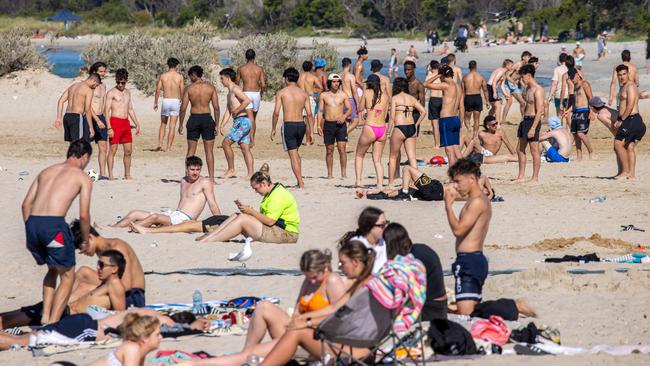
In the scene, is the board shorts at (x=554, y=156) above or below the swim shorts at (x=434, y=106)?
below

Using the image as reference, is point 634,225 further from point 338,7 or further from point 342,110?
point 338,7

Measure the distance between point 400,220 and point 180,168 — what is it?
5198 mm

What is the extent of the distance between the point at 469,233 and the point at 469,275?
11.2 inches

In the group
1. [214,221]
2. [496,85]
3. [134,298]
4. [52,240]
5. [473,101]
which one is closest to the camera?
[52,240]

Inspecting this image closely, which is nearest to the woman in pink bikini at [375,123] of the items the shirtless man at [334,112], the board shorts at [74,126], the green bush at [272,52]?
the shirtless man at [334,112]

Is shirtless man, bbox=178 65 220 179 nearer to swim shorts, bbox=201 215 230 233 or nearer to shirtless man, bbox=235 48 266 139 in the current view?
shirtless man, bbox=235 48 266 139

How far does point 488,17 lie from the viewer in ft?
190

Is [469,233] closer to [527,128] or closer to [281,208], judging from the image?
[281,208]

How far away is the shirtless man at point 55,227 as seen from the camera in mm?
7434

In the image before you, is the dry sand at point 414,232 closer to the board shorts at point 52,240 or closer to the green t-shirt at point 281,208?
the green t-shirt at point 281,208

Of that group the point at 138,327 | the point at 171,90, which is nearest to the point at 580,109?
the point at 171,90

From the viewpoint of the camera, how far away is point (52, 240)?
292 inches

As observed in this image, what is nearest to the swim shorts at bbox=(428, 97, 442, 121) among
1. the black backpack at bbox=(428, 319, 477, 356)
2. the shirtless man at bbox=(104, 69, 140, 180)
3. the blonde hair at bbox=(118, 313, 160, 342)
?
the shirtless man at bbox=(104, 69, 140, 180)

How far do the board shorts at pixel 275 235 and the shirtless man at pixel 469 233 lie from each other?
120 inches
